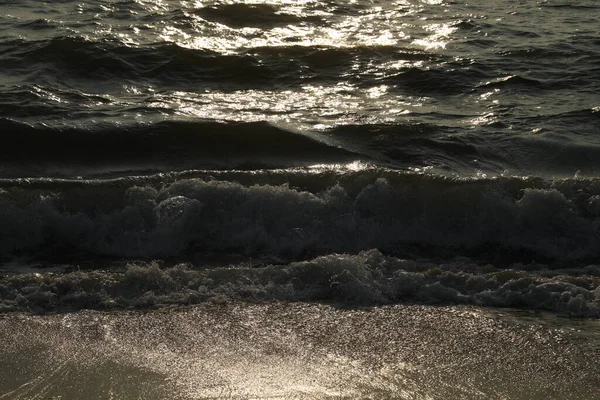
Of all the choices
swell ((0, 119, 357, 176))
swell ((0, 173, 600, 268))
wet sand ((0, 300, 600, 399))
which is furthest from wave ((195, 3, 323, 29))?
wet sand ((0, 300, 600, 399))

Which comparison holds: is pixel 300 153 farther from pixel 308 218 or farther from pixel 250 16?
pixel 250 16

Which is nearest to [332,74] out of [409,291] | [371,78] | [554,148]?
[371,78]

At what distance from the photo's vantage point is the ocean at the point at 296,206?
4.84 meters

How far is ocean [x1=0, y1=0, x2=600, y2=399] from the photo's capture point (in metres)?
4.84

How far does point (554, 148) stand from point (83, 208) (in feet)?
15.7

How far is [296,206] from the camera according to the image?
7.09 metres

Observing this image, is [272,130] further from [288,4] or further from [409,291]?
[288,4]

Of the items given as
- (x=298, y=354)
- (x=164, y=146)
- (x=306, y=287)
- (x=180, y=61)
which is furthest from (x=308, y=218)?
(x=180, y=61)

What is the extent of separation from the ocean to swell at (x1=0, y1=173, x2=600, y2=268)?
0.02 meters

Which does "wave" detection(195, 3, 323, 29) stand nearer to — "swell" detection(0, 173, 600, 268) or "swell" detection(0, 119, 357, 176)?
"swell" detection(0, 119, 357, 176)

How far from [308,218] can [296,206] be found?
171 millimetres

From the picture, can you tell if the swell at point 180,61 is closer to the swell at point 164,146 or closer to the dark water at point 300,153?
the dark water at point 300,153

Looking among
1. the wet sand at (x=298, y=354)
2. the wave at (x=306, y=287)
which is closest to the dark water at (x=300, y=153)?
the wave at (x=306, y=287)

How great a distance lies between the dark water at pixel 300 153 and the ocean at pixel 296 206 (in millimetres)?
26
